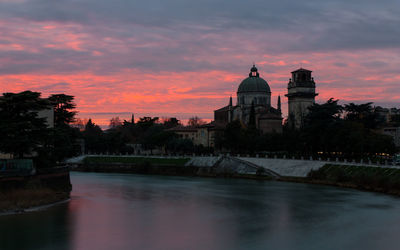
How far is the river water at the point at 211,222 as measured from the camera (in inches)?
1224

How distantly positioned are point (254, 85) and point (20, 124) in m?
112

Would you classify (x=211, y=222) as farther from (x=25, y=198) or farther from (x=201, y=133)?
(x=201, y=133)

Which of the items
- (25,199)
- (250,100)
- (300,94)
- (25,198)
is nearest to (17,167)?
(25,198)

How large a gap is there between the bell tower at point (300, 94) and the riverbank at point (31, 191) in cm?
9599

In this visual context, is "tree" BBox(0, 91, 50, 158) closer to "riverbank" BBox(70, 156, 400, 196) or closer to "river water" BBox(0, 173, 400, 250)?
"river water" BBox(0, 173, 400, 250)

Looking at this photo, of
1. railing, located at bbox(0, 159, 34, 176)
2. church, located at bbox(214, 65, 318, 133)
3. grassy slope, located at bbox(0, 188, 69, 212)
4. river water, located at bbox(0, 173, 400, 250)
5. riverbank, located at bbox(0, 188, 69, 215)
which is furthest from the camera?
church, located at bbox(214, 65, 318, 133)

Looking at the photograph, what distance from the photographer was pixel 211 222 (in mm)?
38500

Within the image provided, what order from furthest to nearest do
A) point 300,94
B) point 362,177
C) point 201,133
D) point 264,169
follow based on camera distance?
point 300,94 < point 201,133 < point 264,169 < point 362,177

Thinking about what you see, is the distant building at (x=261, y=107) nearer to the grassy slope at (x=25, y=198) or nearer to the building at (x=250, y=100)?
the building at (x=250, y=100)

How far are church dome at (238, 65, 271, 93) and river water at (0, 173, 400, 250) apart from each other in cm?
9336

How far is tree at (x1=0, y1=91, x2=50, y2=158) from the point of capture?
4409cm

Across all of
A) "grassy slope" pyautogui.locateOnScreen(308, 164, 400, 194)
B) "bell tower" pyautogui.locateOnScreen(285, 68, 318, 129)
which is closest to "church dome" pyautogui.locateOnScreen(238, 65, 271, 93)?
"bell tower" pyautogui.locateOnScreen(285, 68, 318, 129)

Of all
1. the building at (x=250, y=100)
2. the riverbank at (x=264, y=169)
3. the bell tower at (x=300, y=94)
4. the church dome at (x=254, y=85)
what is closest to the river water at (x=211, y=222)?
the riverbank at (x=264, y=169)

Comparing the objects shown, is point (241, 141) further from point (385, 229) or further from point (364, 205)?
point (385, 229)
